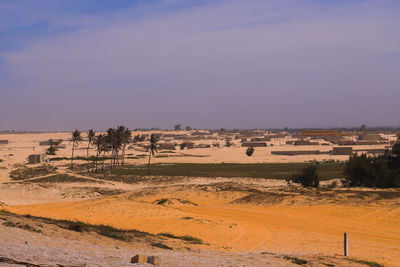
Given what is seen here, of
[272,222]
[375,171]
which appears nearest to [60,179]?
[375,171]

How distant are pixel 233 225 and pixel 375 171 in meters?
23.4

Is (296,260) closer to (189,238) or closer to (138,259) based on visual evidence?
(138,259)

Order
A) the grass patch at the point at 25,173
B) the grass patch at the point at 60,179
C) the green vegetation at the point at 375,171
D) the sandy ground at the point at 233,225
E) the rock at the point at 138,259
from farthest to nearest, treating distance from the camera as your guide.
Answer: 1. the grass patch at the point at 25,173
2. the grass patch at the point at 60,179
3. the green vegetation at the point at 375,171
4. the sandy ground at the point at 233,225
5. the rock at the point at 138,259

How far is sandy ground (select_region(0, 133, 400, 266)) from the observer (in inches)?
520

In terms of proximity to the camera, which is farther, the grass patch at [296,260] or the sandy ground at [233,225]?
the grass patch at [296,260]

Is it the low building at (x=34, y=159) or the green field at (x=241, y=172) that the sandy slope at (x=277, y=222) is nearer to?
the green field at (x=241, y=172)

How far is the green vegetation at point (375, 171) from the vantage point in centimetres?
4097

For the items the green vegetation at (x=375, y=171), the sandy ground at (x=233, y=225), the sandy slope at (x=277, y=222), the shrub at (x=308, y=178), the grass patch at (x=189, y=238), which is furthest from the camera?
the shrub at (x=308, y=178)

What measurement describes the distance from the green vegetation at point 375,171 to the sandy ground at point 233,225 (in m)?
8.94

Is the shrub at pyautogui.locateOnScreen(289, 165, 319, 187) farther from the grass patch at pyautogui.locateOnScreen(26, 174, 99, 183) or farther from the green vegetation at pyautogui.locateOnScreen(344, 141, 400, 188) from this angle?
the grass patch at pyautogui.locateOnScreen(26, 174, 99, 183)

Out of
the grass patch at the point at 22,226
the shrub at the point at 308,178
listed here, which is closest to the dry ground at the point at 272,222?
the grass patch at the point at 22,226

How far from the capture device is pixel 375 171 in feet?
140

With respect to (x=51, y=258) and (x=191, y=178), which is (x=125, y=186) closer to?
(x=191, y=178)

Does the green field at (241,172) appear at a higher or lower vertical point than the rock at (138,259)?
lower
